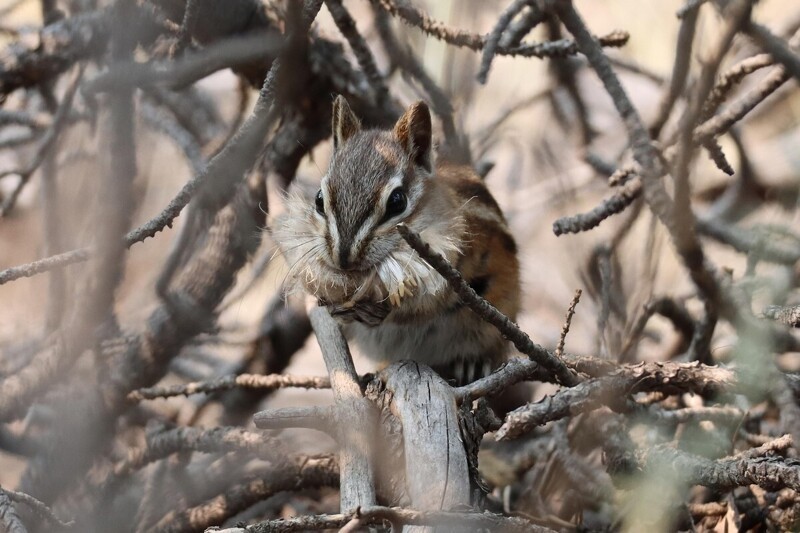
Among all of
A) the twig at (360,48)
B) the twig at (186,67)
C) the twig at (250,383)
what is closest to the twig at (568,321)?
the twig at (250,383)

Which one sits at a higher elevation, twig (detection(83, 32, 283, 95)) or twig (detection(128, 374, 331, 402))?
twig (detection(83, 32, 283, 95))

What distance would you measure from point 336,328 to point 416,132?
74cm

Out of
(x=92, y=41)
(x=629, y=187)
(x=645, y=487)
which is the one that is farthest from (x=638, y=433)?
(x=92, y=41)

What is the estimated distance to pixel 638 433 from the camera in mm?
2928

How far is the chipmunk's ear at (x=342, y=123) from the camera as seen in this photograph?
115 inches

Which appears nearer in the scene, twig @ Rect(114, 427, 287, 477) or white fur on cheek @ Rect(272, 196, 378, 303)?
white fur on cheek @ Rect(272, 196, 378, 303)

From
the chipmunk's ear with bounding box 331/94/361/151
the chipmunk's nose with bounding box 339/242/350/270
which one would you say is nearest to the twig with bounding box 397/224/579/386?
the chipmunk's nose with bounding box 339/242/350/270

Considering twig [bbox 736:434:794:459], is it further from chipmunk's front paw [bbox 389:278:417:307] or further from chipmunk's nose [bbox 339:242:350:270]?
chipmunk's nose [bbox 339:242:350:270]

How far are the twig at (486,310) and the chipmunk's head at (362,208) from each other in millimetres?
591

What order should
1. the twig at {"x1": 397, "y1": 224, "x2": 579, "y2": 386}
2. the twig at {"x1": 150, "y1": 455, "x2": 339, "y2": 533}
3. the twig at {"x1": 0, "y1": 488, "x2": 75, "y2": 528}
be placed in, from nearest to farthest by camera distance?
1. the twig at {"x1": 397, "y1": 224, "x2": 579, "y2": 386}
2. the twig at {"x1": 0, "y1": 488, "x2": 75, "y2": 528}
3. the twig at {"x1": 150, "y1": 455, "x2": 339, "y2": 533}

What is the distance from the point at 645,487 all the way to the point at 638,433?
0.67m

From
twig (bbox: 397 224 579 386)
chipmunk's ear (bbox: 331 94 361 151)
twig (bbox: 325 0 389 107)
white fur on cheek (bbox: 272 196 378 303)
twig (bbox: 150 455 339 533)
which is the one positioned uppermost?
twig (bbox: 325 0 389 107)

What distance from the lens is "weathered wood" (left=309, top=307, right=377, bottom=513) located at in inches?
81.1

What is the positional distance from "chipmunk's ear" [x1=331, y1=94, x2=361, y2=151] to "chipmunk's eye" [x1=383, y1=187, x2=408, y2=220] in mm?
332
